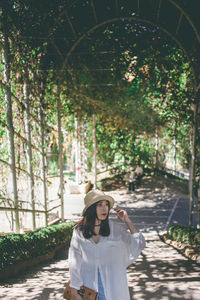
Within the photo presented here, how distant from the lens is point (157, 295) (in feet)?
12.3

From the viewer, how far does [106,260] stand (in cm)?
231

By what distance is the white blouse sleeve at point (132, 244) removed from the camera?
234 cm

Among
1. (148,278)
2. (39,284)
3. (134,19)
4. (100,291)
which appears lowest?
(148,278)

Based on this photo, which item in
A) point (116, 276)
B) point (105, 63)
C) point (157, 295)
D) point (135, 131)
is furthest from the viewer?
point (135, 131)

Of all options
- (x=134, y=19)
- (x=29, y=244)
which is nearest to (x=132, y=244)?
(x=29, y=244)

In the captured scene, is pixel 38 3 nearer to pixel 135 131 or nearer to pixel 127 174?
pixel 135 131

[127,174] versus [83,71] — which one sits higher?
[83,71]

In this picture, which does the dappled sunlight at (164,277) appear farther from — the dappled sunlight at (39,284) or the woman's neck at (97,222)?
the woman's neck at (97,222)

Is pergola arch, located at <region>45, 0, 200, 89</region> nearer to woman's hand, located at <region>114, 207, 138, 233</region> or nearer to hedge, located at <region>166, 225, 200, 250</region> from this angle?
hedge, located at <region>166, 225, 200, 250</region>

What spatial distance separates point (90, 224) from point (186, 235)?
5397 millimetres

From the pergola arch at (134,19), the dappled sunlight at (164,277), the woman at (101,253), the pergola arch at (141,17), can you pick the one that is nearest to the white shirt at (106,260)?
the woman at (101,253)

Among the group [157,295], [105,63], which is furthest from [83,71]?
[157,295]

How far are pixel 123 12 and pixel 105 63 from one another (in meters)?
2.37

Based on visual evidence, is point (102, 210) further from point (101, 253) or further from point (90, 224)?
point (101, 253)
